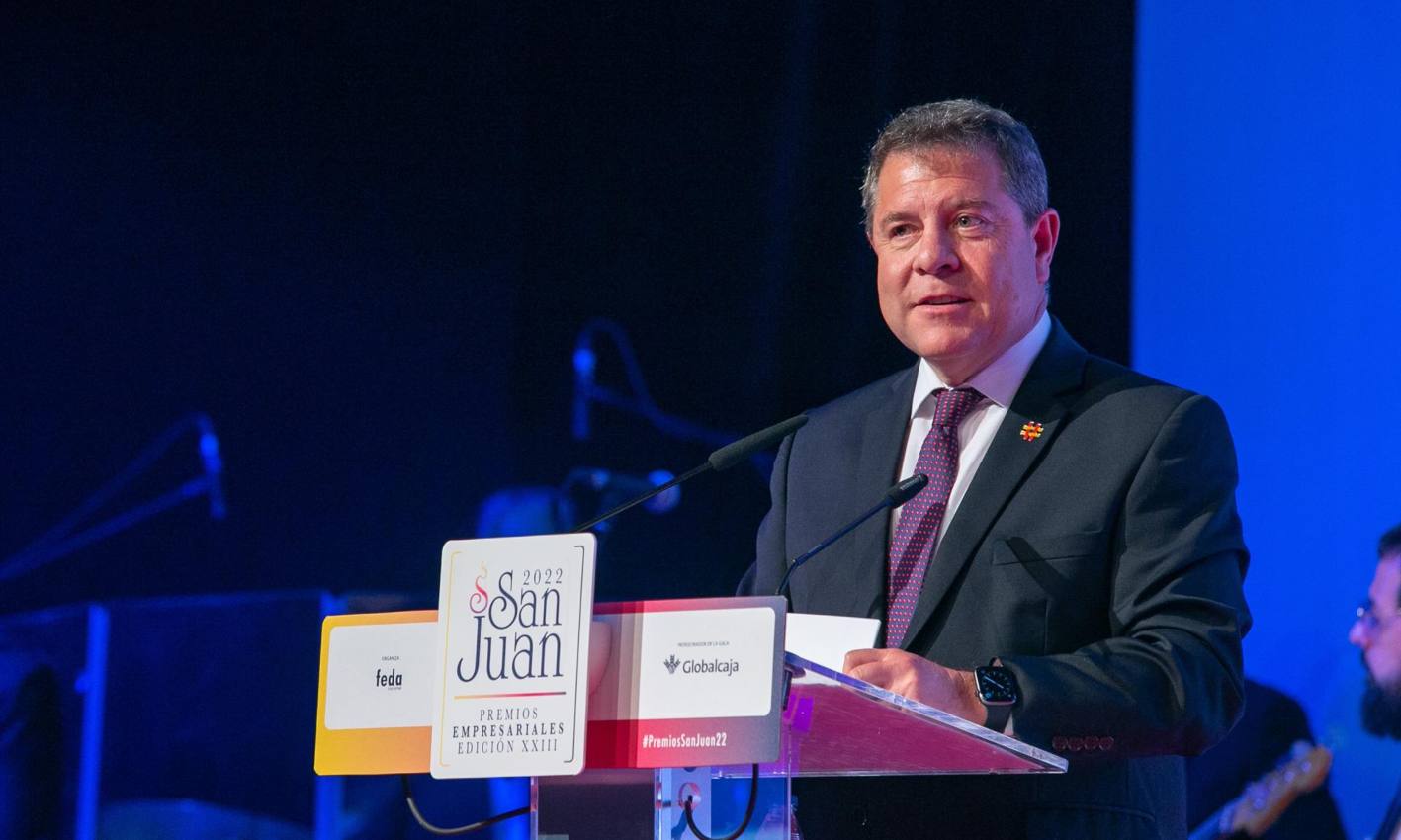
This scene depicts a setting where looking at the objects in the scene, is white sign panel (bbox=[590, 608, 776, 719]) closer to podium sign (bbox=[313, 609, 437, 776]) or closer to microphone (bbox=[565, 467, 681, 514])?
podium sign (bbox=[313, 609, 437, 776])

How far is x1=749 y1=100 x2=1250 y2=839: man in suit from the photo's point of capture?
6.08 feet

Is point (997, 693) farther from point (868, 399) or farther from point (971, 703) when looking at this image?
point (868, 399)

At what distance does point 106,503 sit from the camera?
13.3ft

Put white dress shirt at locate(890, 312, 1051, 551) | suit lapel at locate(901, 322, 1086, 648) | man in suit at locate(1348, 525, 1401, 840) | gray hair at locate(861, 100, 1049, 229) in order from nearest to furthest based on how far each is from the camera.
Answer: suit lapel at locate(901, 322, 1086, 648), white dress shirt at locate(890, 312, 1051, 551), gray hair at locate(861, 100, 1049, 229), man in suit at locate(1348, 525, 1401, 840)

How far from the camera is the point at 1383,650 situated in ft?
10.2

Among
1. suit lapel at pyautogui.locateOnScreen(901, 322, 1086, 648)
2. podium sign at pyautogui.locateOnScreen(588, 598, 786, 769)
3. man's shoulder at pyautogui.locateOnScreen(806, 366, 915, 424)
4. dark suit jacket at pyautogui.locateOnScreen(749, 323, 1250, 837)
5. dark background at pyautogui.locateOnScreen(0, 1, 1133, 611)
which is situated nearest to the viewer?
podium sign at pyautogui.locateOnScreen(588, 598, 786, 769)

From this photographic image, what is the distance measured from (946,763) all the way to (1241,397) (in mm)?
1974

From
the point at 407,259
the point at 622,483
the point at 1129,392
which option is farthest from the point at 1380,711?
the point at 407,259

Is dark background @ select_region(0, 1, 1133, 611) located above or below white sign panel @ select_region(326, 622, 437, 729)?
above

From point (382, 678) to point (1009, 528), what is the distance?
957mm

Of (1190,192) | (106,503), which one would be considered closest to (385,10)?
(106,503)

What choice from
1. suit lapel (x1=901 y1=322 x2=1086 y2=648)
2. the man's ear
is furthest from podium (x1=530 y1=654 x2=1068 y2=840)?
the man's ear

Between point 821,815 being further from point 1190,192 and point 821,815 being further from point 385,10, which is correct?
point 385,10

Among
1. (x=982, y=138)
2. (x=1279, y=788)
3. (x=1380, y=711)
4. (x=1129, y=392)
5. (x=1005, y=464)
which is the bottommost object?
(x=1279, y=788)
